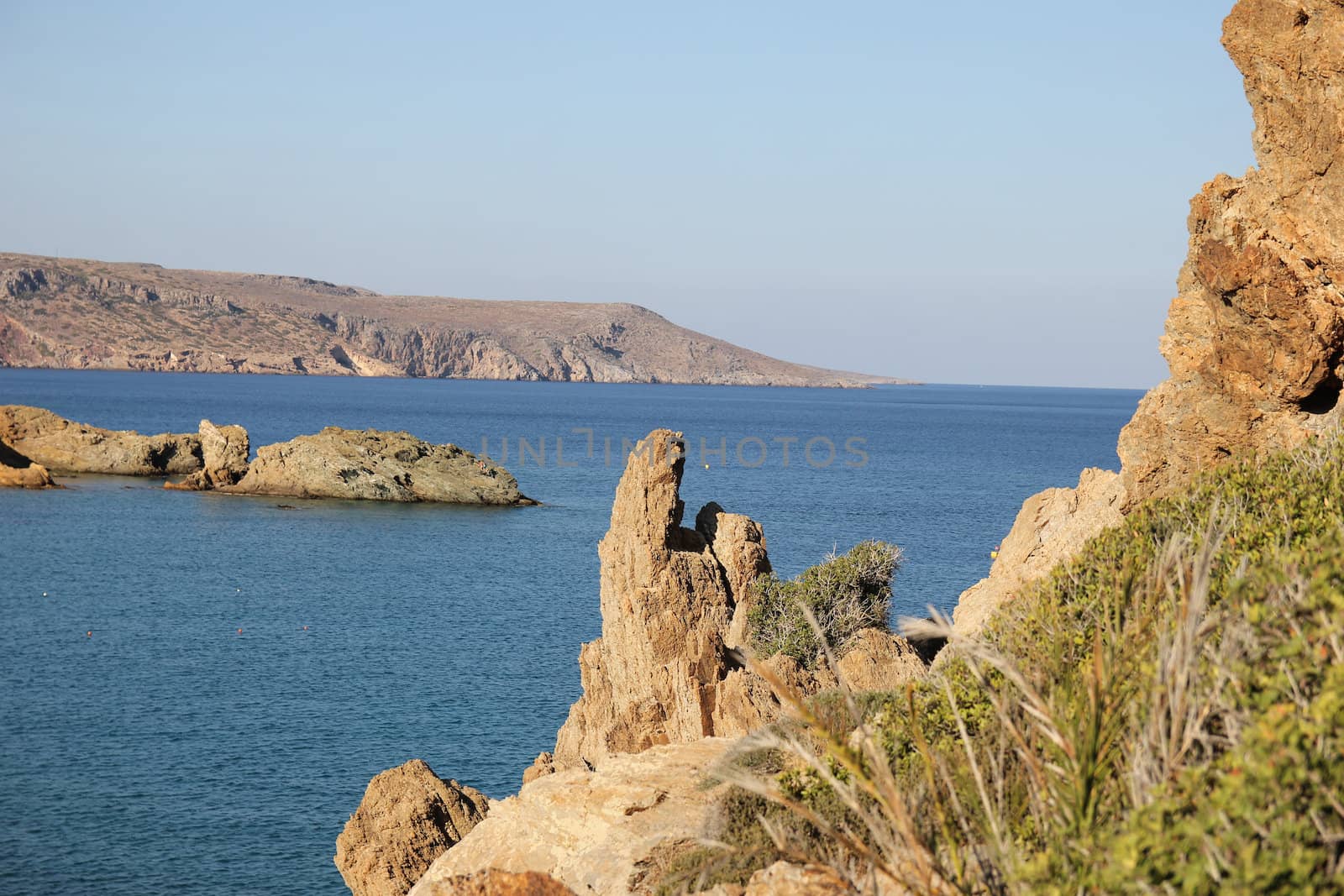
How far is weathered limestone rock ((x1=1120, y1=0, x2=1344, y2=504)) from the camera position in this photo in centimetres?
1664

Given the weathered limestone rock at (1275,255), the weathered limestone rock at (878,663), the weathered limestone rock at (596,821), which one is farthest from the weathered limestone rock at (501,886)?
the weathered limestone rock at (878,663)

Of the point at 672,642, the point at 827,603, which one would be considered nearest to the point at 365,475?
the point at 827,603

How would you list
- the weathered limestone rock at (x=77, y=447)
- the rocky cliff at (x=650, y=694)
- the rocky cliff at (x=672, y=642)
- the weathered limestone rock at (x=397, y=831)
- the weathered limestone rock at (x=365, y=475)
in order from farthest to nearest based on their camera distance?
the weathered limestone rock at (x=77, y=447) → the weathered limestone rock at (x=365, y=475) → the rocky cliff at (x=672, y=642) → the weathered limestone rock at (x=397, y=831) → the rocky cliff at (x=650, y=694)

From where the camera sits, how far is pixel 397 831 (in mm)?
24031

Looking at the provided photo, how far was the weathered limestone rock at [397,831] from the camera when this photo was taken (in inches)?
936

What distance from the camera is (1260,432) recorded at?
20.0m

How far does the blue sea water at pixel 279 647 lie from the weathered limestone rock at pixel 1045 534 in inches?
536

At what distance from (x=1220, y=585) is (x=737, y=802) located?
18.4 feet

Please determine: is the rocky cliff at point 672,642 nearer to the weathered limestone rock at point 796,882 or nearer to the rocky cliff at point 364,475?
the weathered limestone rock at point 796,882

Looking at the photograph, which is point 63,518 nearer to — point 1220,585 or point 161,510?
point 161,510

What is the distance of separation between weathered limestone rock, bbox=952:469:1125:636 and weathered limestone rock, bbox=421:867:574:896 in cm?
1429

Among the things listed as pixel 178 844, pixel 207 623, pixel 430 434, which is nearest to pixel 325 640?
pixel 207 623

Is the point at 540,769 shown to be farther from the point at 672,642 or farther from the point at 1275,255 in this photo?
the point at 1275,255

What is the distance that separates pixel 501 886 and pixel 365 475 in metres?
88.7
